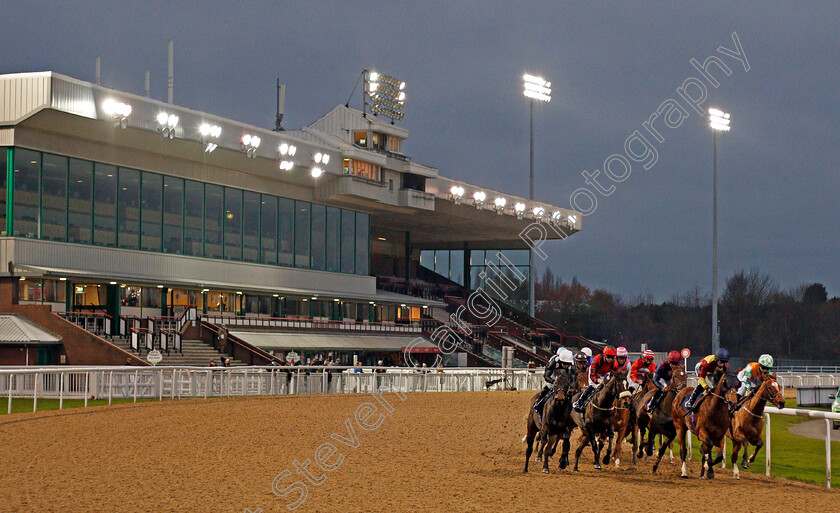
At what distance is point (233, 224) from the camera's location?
4600 centimetres

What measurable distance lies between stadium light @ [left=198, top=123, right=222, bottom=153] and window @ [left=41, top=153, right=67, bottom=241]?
5794 mm

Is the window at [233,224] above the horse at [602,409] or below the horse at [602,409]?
above

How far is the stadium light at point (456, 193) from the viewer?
56781mm

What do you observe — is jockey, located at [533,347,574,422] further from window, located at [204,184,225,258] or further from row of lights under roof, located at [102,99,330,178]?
window, located at [204,184,225,258]

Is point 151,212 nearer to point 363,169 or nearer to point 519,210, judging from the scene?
point 363,169

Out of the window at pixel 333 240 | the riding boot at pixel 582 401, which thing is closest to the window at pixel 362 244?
the window at pixel 333 240

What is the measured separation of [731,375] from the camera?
1377 cm

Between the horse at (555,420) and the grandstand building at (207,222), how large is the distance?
21.3m

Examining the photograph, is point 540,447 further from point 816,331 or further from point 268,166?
point 816,331

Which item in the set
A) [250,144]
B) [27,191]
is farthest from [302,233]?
[27,191]

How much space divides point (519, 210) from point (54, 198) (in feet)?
107

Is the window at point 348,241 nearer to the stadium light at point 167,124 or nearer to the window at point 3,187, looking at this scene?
the stadium light at point 167,124

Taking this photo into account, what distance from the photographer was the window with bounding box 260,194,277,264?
47781mm

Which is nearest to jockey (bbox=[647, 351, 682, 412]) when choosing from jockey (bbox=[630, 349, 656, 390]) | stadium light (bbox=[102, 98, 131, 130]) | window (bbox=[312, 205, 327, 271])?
jockey (bbox=[630, 349, 656, 390])
